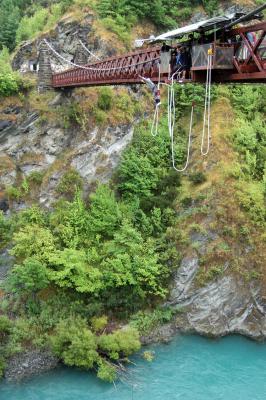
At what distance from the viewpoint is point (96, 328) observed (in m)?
19.7

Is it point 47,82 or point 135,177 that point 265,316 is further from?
point 47,82

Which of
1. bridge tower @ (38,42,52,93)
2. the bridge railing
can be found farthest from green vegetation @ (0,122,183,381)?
bridge tower @ (38,42,52,93)

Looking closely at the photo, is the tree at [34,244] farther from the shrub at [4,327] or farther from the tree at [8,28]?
the tree at [8,28]

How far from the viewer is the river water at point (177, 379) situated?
57.2 ft

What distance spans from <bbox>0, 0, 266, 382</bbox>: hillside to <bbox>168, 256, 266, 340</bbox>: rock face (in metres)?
0.05

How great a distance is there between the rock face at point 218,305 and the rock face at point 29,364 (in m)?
5.91

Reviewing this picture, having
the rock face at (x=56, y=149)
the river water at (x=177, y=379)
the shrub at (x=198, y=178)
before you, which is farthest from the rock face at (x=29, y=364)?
the shrub at (x=198, y=178)

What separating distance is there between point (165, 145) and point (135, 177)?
2.76 metres

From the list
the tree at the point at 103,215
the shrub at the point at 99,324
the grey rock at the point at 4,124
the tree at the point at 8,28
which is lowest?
the shrub at the point at 99,324

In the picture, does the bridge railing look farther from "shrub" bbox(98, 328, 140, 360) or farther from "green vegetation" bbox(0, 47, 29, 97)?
"shrub" bbox(98, 328, 140, 360)

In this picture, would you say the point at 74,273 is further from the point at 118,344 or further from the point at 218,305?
the point at 218,305

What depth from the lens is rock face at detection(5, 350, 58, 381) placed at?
18.2 meters

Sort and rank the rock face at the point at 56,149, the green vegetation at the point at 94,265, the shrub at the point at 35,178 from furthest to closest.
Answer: the rock face at the point at 56,149
the shrub at the point at 35,178
the green vegetation at the point at 94,265

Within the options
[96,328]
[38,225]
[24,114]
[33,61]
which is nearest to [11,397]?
[96,328]
